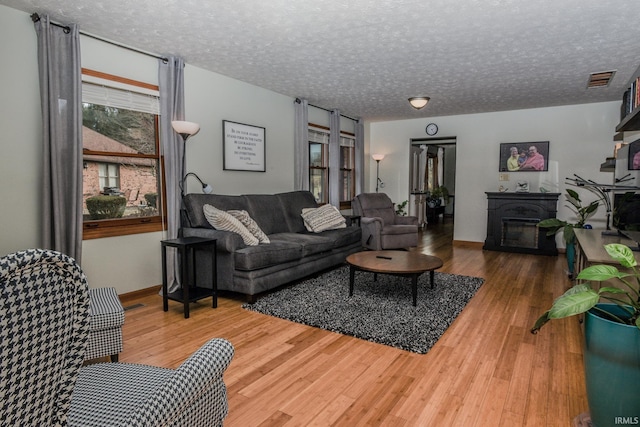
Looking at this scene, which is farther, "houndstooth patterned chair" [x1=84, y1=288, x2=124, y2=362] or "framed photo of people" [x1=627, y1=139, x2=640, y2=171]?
"framed photo of people" [x1=627, y1=139, x2=640, y2=171]

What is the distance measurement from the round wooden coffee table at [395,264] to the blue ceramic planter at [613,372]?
5.67 feet

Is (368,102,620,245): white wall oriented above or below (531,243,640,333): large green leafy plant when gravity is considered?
above

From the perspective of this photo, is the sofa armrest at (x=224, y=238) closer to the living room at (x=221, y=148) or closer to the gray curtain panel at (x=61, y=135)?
the living room at (x=221, y=148)

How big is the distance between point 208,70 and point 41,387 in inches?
162

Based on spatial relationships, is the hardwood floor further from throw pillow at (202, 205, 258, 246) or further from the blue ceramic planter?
throw pillow at (202, 205, 258, 246)

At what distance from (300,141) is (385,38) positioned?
2.58 m

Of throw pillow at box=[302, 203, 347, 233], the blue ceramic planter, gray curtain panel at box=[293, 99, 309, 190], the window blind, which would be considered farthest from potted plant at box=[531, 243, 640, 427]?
gray curtain panel at box=[293, 99, 309, 190]

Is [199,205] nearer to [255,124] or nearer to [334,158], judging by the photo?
[255,124]

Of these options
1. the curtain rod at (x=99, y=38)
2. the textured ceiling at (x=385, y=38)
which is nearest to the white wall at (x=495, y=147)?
the textured ceiling at (x=385, y=38)

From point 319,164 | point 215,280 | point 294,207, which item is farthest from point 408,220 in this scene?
point 215,280

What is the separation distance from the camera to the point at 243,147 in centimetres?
472

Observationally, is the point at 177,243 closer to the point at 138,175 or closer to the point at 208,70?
the point at 138,175

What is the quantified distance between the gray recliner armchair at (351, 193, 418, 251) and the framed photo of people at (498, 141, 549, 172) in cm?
202

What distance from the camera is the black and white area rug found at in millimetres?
2752
